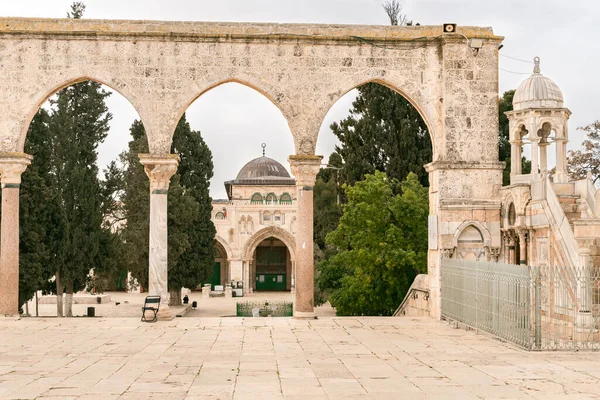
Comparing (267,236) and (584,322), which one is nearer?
(584,322)

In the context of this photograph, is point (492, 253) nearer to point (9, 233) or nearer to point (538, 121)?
point (538, 121)

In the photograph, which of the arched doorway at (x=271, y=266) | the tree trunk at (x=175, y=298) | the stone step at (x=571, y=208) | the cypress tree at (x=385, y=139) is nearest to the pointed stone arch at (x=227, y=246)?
the arched doorway at (x=271, y=266)

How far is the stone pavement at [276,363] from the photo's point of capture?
755cm

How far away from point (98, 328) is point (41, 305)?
24655mm

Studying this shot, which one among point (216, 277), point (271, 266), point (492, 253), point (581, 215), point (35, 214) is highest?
point (35, 214)

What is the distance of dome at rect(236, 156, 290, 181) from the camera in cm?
4497

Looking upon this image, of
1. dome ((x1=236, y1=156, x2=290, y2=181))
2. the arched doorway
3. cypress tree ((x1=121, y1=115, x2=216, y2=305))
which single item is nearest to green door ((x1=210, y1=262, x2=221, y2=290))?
the arched doorway

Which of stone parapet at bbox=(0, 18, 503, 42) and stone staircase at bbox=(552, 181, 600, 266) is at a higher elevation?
stone parapet at bbox=(0, 18, 503, 42)

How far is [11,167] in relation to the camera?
1376 cm

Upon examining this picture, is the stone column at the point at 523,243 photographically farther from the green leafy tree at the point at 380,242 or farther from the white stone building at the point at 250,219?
the white stone building at the point at 250,219

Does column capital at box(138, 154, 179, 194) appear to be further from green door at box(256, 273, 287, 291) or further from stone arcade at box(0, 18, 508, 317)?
green door at box(256, 273, 287, 291)

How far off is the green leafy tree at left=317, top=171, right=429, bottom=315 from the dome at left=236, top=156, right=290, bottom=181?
2194 cm

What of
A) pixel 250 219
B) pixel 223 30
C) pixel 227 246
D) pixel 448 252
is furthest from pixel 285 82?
pixel 227 246

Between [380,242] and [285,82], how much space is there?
883cm
